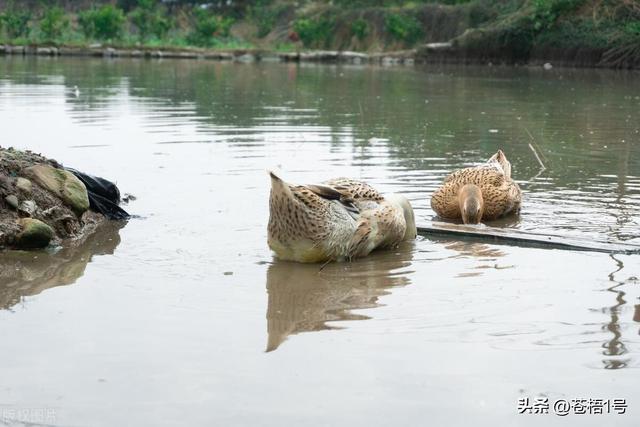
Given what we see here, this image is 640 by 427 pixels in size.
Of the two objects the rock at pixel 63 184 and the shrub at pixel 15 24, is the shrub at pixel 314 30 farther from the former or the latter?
the rock at pixel 63 184

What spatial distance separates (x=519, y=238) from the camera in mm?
8180

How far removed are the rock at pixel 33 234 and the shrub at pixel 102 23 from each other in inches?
1925

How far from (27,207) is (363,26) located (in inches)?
1883

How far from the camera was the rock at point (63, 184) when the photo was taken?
877 centimetres

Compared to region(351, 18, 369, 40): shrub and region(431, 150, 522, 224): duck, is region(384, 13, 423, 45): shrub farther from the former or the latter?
region(431, 150, 522, 224): duck

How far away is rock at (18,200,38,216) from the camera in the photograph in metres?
8.32

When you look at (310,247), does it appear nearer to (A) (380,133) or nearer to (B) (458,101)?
(A) (380,133)

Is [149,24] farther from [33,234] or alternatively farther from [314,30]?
[33,234]

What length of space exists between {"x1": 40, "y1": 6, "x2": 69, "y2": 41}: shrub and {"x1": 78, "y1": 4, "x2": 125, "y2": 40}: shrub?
1131mm

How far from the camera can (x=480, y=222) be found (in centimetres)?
917

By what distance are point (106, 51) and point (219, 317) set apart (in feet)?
146

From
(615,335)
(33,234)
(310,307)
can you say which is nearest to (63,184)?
(33,234)

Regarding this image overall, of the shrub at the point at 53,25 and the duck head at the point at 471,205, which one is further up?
the shrub at the point at 53,25

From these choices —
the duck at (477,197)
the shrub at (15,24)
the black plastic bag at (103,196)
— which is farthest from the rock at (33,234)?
the shrub at (15,24)
